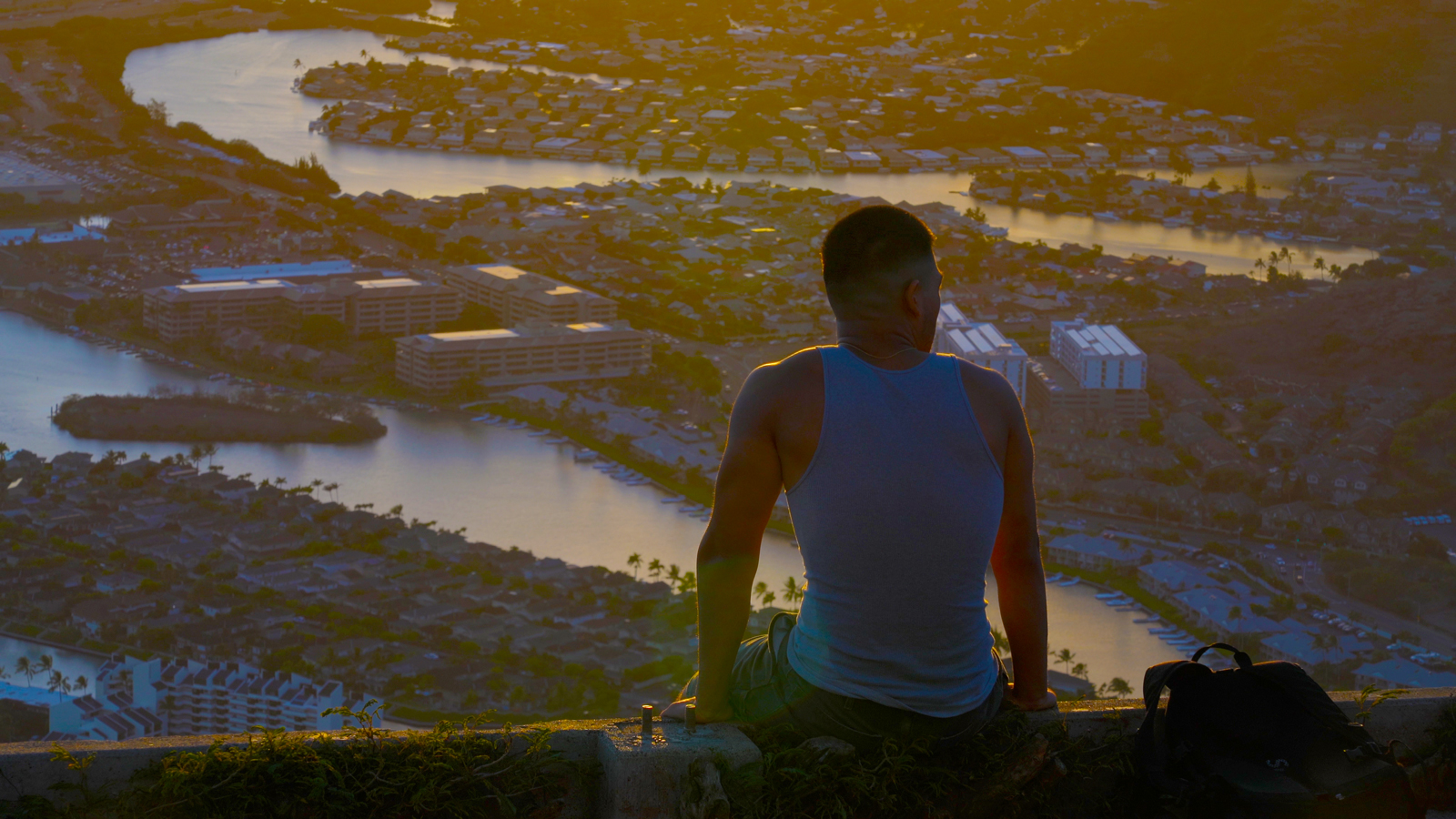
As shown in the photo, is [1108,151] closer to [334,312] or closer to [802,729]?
[334,312]

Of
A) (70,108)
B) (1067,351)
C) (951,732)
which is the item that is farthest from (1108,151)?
(951,732)

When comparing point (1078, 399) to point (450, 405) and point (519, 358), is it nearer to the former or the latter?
point (519, 358)

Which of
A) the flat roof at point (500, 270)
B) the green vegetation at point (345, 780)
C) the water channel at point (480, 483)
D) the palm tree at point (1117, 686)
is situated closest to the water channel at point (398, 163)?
the flat roof at point (500, 270)

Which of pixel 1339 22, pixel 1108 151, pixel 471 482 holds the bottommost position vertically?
pixel 471 482

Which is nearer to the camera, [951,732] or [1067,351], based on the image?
[951,732]

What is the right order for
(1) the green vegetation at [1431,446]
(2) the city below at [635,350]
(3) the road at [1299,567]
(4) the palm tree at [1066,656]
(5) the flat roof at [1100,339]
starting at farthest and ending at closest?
1. (5) the flat roof at [1100,339]
2. (1) the green vegetation at [1431,446]
3. (3) the road at [1299,567]
4. (4) the palm tree at [1066,656]
5. (2) the city below at [635,350]

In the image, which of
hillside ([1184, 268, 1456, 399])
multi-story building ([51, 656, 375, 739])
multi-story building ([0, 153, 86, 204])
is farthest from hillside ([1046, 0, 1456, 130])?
multi-story building ([51, 656, 375, 739])

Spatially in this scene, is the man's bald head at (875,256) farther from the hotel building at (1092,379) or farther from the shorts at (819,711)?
the hotel building at (1092,379)

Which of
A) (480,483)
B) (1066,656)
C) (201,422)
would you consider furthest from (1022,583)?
(201,422)
